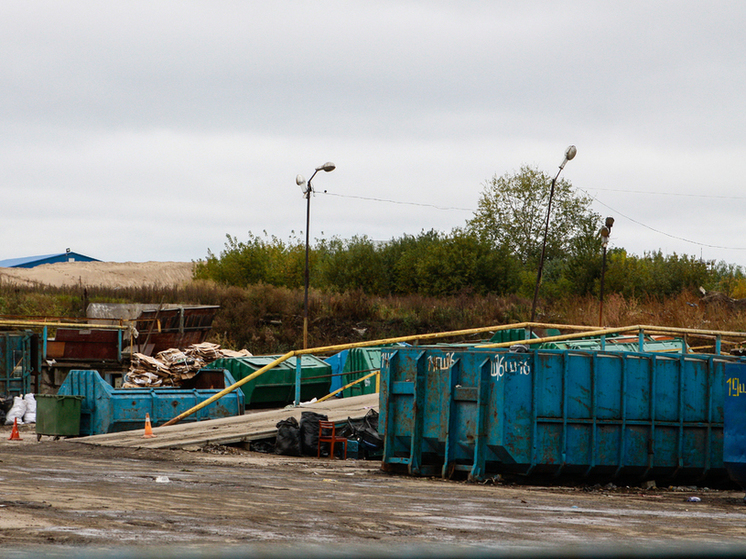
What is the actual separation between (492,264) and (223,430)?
38.2 m

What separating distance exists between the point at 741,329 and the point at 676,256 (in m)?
18.9

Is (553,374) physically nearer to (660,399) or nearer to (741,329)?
(660,399)

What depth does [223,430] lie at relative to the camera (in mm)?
16719

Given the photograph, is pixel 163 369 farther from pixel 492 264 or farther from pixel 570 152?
pixel 492 264

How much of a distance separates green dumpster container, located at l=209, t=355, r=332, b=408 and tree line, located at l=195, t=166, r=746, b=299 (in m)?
21.7

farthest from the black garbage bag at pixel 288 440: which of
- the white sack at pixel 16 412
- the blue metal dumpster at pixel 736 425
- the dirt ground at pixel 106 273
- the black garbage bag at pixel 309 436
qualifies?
the dirt ground at pixel 106 273

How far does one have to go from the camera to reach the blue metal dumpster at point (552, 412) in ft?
40.2

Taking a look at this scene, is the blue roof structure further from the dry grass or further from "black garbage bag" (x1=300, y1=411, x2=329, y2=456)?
"black garbage bag" (x1=300, y1=411, x2=329, y2=456)

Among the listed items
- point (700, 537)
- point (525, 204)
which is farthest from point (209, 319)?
point (525, 204)

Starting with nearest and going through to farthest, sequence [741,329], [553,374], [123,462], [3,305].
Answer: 1. [553,374]
2. [123,462]
3. [741,329]
4. [3,305]

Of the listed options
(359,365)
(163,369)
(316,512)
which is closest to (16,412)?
(163,369)

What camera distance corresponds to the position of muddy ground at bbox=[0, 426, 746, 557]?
650cm

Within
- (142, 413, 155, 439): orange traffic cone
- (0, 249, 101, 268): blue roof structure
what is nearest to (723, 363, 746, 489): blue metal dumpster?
(142, 413, 155, 439): orange traffic cone

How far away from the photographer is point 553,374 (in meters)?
12.4
